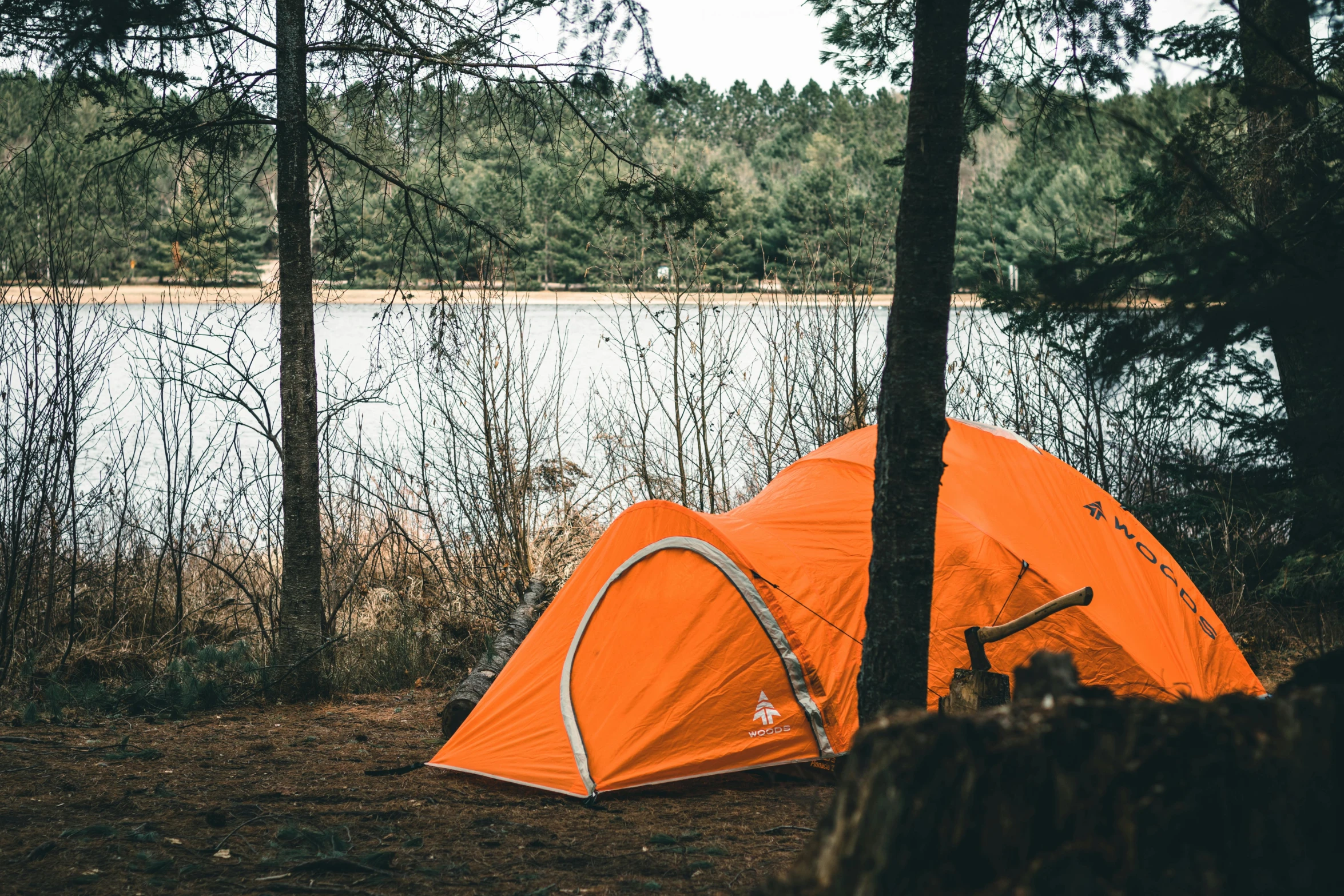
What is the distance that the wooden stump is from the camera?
13.2 ft

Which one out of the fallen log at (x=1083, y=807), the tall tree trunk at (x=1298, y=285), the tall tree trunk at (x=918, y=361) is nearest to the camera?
the fallen log at (x=1083, y=807)

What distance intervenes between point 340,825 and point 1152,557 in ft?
13.6

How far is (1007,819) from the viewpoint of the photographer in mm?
1367

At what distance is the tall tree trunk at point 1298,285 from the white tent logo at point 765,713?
2.23 m

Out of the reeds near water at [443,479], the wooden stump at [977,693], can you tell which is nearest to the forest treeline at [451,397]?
the reeds near water at [443,479]

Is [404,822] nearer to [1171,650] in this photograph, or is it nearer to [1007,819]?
[1007,819]

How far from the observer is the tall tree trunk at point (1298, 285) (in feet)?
7.09

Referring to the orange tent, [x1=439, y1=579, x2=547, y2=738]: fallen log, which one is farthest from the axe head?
[x1=439, y1=579, x2=547, y2=738]: fallen log

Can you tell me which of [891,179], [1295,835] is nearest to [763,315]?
[1295,835]

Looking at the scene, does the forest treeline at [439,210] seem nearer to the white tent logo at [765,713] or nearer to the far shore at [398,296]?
the far shore at [398,296]

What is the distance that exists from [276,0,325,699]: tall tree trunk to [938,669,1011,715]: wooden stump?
162 inches

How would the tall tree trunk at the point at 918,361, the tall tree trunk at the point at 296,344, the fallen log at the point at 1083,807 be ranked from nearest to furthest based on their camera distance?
the fallen log at the point at 1083,807, the tall tree trunk at the point at 918,361, the tall tree trunk at the point at 296,344

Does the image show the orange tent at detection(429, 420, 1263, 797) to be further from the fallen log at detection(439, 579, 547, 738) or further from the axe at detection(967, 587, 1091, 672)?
the fallen log at detection(439, 579, 547, 738)

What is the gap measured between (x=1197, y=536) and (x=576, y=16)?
19.1ft
